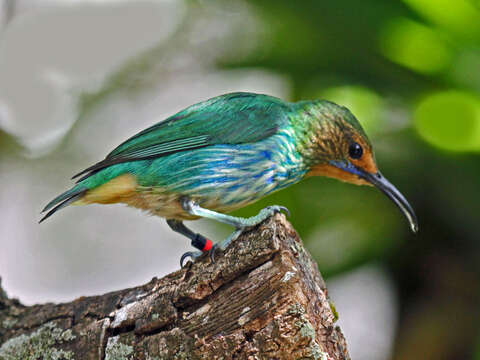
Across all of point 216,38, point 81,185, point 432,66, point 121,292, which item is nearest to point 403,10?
point 432,66

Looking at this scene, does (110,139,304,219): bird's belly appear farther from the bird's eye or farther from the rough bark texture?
the rough bark texture

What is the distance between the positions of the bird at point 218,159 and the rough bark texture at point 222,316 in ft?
2.02

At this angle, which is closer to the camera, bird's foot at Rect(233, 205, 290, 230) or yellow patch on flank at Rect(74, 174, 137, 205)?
bird's foot at Rect(233, 205, 290, 230)

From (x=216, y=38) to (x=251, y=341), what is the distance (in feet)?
14.7

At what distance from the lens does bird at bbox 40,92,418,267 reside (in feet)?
10.4

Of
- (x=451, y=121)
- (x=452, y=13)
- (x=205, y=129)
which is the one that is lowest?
(x=205, y=129)

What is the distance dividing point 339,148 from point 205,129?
852 millimetres

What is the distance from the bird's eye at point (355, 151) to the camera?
3.64 meters

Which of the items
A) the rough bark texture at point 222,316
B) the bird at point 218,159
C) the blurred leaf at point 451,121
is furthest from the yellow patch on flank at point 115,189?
the blurred leaf at point 451,121

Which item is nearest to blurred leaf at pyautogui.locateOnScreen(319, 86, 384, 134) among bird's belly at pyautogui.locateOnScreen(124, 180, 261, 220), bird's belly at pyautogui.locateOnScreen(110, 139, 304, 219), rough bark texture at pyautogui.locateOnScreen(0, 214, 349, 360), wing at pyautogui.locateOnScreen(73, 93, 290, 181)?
wing at pyautogui.locateOnScreen(73, 93, 290, 181)

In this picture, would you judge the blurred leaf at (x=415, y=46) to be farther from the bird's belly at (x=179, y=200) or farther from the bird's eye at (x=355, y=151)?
the bird's belly at (x=179, y=200)

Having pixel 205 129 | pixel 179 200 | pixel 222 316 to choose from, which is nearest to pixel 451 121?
pixel 205 129

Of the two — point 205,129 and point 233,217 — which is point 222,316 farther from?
point 205,129

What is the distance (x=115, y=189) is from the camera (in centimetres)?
332
